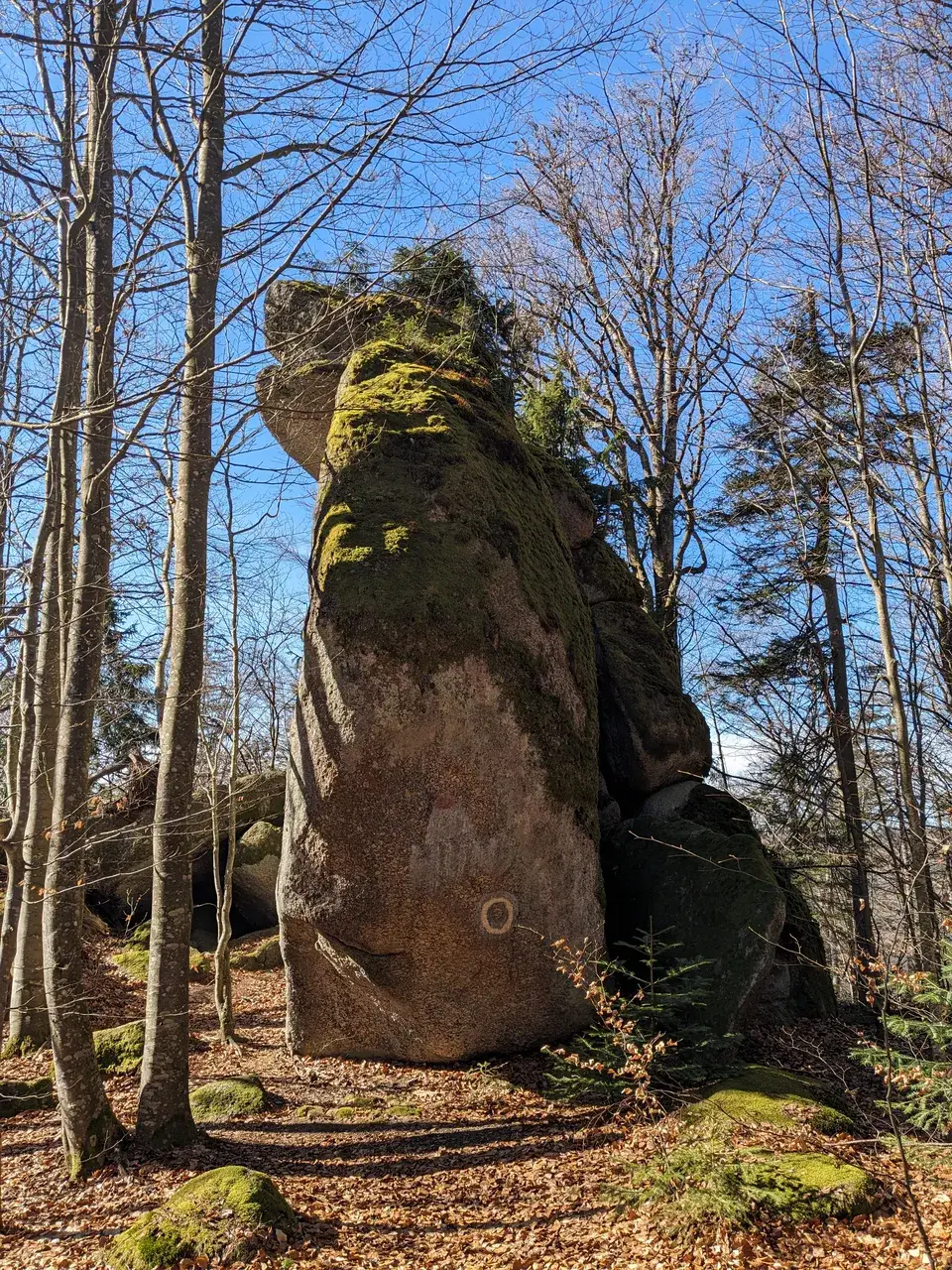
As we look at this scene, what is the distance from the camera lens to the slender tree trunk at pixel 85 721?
5547 mm

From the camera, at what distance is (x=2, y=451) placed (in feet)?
27.7

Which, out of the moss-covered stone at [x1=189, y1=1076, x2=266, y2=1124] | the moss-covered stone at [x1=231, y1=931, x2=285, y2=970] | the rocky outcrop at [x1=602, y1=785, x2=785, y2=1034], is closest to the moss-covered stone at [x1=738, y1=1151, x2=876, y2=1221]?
the rocky outcrop at [x1=602, y1=785, x2=785, y2=1034]

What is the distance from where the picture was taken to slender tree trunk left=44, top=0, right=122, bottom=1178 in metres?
5.55

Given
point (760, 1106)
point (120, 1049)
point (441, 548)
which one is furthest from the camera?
point (120, 1049)

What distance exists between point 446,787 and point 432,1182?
8.94 feet

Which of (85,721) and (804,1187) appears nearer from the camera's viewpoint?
(804,1187)

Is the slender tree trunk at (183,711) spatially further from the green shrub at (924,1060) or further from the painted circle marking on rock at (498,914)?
the green shrub at (924,1060)

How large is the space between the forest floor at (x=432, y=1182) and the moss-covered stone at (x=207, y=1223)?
17 centimetres

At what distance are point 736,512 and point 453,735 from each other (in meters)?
9.24

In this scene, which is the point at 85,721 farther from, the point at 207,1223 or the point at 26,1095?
the point at 26,1095

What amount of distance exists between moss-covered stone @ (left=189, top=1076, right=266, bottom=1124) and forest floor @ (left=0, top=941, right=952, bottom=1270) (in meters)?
0.13

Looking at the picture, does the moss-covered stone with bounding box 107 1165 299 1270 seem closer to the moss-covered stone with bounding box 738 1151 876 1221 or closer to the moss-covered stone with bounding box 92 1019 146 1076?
the moss-covered stone with bounding box 738 1151 876 1221

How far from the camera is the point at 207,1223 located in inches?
177

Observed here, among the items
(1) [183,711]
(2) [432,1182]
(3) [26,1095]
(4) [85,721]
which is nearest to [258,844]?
(3) [26,1095]
